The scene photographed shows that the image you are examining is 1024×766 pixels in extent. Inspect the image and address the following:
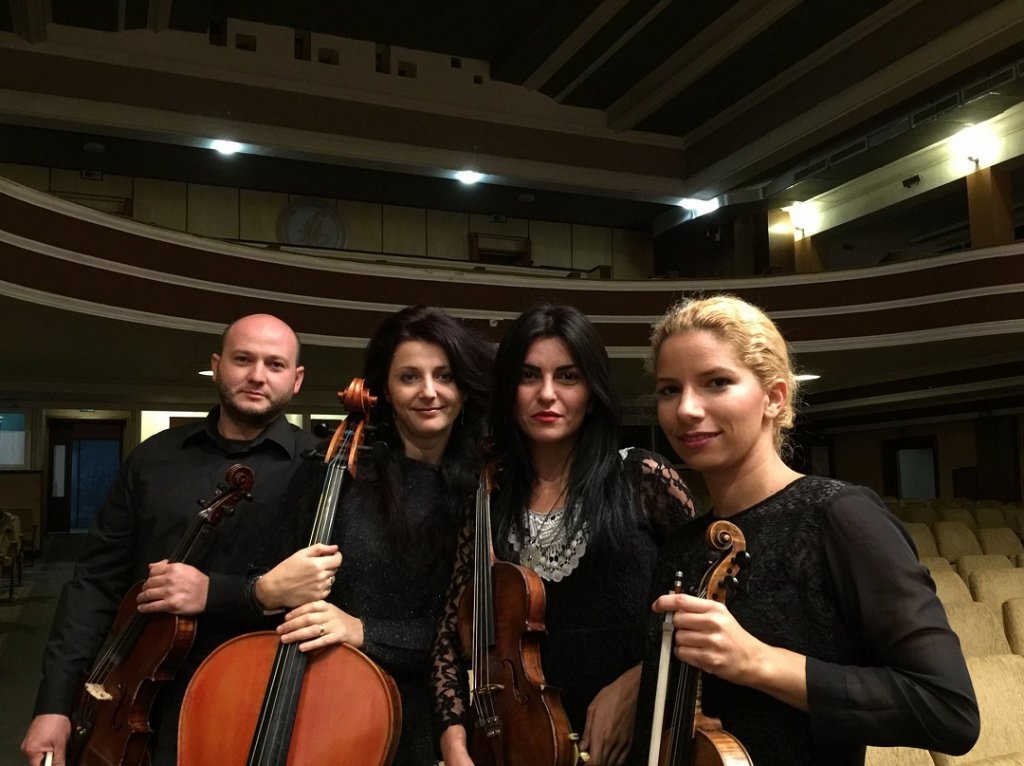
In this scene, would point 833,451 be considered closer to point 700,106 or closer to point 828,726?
point 700,106

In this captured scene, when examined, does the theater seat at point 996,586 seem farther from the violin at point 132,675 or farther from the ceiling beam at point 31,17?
the ceiling beam at point 31,17

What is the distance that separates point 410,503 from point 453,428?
0.19 meters

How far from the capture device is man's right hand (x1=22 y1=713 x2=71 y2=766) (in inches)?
62.8

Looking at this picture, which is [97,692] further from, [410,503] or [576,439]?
[576,439]

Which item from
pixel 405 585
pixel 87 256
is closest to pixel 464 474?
pixel 405 585

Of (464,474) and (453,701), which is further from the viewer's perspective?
(464,474)

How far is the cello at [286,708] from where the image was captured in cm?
126

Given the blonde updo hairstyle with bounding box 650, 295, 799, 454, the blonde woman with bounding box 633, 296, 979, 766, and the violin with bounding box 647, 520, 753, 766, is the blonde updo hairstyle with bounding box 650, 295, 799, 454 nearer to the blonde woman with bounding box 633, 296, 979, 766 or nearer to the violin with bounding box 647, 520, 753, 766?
the blonde woman with bounding box 633, 296, 979, 766

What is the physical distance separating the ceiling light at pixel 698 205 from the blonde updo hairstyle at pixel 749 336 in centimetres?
1126

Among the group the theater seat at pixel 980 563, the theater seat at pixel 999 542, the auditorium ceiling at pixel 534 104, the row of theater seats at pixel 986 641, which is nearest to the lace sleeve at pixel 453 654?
the row of theater seats at pixel 986 641

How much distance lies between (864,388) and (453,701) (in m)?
12.4

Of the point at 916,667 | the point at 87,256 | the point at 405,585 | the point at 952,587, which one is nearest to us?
the point at 916,667

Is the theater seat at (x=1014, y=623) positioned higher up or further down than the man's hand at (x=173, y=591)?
further down

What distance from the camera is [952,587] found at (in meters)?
3.32
